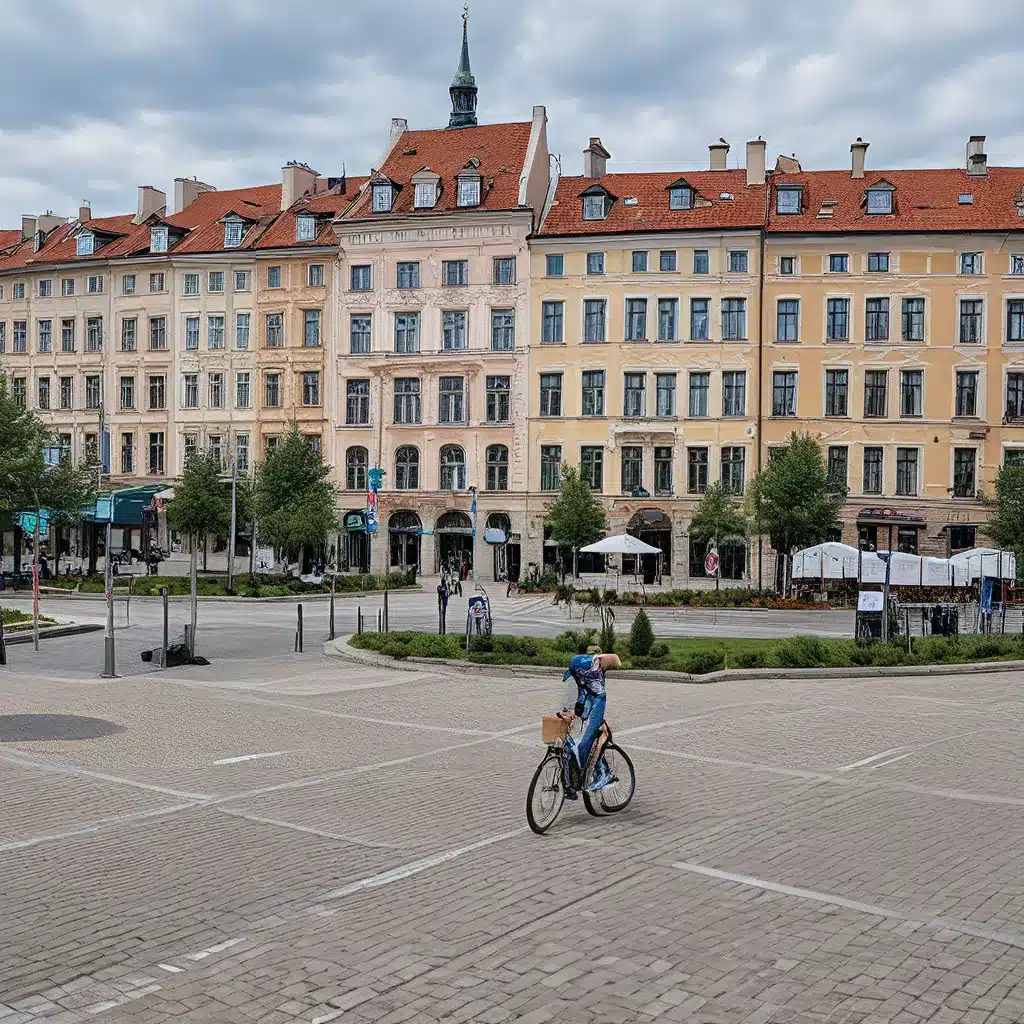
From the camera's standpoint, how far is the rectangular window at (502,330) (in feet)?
217

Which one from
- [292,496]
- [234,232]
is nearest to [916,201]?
[292,496]

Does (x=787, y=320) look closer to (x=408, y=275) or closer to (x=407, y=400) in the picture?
(x=408, y=275)

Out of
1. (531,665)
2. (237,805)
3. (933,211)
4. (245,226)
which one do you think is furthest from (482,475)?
(237,805)

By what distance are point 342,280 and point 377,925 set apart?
62.5 meters

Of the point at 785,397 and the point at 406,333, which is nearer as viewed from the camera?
the point at 785,397

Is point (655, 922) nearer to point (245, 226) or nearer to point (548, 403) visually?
point (548, 403)

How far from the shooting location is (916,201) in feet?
206

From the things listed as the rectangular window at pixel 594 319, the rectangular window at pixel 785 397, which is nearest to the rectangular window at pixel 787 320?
the rectangular window at pixel 785 397

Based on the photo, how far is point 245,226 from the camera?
71750mm

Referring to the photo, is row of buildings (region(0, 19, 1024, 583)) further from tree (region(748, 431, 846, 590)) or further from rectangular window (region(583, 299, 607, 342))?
tree (region(748, 431, 846, 590))

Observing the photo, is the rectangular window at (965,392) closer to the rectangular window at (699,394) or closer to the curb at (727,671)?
the rectangular window at (699,394)

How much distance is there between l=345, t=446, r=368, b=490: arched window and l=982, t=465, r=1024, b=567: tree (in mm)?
31700

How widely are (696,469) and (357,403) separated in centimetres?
1863

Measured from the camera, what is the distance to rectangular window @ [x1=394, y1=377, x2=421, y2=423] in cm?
6775
